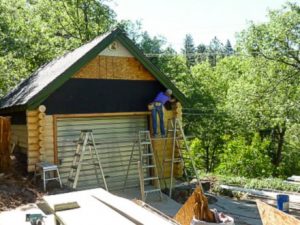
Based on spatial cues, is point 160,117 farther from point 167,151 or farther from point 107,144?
point 107,144

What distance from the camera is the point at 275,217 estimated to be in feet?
13.8

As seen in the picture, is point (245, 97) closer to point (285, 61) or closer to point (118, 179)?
point (285, 61)

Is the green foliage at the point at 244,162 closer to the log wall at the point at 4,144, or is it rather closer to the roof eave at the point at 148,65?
the roof eave at the point at 148,65

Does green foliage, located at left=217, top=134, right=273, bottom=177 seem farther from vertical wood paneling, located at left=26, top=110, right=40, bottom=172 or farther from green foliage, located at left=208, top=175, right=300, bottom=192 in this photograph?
vertical wood paneling, located at left=26, top=110, right=40, bottom=172

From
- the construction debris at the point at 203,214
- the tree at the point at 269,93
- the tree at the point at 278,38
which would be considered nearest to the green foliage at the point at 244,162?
the tree at the point at 269,93

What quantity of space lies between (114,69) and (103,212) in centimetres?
856

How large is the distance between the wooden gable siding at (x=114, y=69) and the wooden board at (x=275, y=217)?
327 inches

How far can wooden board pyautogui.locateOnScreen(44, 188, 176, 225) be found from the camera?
3770 millimetres

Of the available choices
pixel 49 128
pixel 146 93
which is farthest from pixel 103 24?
pixel 49 128

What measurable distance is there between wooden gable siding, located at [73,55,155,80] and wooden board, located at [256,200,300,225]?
831cm

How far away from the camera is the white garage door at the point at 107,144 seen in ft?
37.9

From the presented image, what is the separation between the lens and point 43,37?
2406cm

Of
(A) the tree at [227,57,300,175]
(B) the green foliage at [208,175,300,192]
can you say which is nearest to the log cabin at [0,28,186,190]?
(B) the green foliage at [208,175,300,192]

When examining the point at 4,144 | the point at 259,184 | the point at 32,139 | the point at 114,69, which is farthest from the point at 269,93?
the point at 4,144
